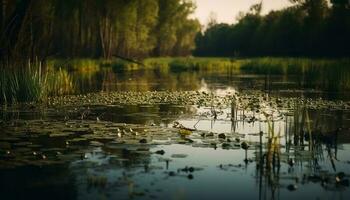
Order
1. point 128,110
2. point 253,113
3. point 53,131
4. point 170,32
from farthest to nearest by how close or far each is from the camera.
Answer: point 170,32 < point 128,110 < point 253,113 < point 53,131

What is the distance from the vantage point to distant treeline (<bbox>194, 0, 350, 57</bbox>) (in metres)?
53.9

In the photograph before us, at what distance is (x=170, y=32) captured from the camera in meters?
79.2

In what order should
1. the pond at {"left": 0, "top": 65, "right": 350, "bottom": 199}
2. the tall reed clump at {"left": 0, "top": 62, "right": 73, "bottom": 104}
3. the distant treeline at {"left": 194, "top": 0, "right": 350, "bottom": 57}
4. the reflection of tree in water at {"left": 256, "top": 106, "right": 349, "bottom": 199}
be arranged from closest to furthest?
the pond at {"left": 0, "top": 65, "right": 350, "bottom": 199}
the reflection of tree in water at {"left": 256, "top": 106, "right": 349, "bottom": 199}
the tall reed clump at {"left": 0, "top": 62, "right": 73, "bottom": 104}
the distant treeline at {"left": 194, "top": 0, "right": 350, "bottom": 57}

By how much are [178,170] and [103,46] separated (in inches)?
1815

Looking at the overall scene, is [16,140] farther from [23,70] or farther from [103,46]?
[103,46]

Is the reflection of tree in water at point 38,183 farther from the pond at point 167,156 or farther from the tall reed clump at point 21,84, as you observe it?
the tall reed clump at point 21,84

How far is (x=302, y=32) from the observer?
60.7 meters

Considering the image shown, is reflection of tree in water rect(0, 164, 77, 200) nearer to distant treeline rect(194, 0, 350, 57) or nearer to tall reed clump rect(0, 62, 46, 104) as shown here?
tall reed clump rect(0, 62, 46, 104)

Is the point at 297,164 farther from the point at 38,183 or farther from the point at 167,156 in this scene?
the point at 38,183

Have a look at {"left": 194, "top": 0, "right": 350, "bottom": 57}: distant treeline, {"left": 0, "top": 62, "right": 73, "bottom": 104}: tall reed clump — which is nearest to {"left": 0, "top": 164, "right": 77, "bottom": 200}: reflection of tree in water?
{"left": 0, "top": 62, "right": 73, "bottom": 104}: tall reed clump

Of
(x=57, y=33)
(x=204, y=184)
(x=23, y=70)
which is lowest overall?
(x=204, y=184)

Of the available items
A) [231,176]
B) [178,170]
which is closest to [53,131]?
[178,170]

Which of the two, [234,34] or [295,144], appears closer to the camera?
[295,144]

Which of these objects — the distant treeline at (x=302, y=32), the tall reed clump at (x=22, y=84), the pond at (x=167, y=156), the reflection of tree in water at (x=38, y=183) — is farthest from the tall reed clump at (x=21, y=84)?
the distant treeline at (x=302, y=32)
